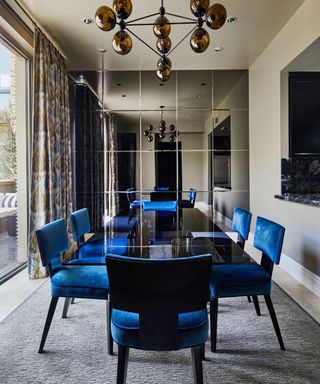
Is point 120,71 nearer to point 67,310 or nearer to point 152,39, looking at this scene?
point 152,39

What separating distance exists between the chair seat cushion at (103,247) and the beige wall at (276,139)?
194 cm

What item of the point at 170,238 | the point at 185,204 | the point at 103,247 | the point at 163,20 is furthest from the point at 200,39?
the point at 185,204

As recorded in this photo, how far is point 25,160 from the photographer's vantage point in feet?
12.2

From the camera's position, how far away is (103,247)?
2229 millimetres

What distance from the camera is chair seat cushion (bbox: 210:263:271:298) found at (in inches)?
76.4

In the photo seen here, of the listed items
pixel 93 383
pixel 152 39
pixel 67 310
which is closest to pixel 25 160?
pixel 67 310

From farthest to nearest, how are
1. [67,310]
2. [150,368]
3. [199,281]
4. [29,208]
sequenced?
[29,208] < [67,310] < [150,368] < [199,281]

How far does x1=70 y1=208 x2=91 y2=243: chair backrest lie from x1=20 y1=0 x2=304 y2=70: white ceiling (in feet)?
7.24

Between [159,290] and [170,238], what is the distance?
1.02 meters

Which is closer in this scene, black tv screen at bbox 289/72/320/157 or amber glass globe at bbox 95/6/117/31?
amber glass globe at bbox 95/6/117/31

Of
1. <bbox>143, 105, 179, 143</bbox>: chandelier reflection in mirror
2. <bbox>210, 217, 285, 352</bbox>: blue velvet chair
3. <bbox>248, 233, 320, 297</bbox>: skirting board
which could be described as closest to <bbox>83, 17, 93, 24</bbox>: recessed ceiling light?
<bbox>143, 105, 179, 143</bbox>: chandelier reflection in mirror

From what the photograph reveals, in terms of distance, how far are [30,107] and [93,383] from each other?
3199 millimetres

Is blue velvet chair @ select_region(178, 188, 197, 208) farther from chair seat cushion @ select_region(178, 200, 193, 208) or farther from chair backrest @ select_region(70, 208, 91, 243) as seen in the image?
chair backrest @ select_region(70, 208, 91, 243)

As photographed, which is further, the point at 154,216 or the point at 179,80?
the point at 179,80
